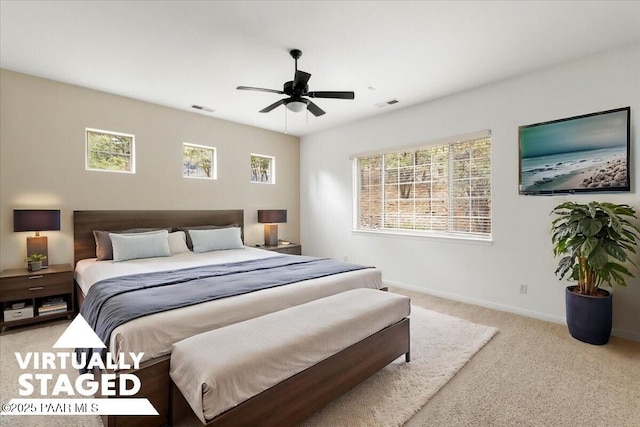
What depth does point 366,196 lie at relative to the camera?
5465mm

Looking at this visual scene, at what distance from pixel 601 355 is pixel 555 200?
5.16 ft

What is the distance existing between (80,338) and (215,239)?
2248mm

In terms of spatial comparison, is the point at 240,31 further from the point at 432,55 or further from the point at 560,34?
the point at 560,34

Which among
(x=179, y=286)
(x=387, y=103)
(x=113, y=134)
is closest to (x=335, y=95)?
(x=387, y=103)

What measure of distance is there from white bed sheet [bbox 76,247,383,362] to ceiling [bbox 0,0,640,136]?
2206 millimetres

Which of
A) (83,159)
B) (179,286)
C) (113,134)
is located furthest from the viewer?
(113,134)

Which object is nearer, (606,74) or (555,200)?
(606,74)

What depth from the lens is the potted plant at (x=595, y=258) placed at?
2.72m

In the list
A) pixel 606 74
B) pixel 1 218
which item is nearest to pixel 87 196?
pixel 1 218

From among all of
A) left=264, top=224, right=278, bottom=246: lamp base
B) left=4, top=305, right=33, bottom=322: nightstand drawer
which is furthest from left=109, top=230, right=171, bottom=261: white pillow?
left=264, top=224, right=278, bottom=246: lamp base

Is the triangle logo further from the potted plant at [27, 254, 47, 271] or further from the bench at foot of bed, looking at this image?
the potted plant at [27, 254, 47, 271]

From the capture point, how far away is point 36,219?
3.40 meters

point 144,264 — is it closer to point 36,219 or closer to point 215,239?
point 215,239

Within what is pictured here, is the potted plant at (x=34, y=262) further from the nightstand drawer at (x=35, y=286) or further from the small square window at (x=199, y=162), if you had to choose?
the small square window at (x=199, y=162)
